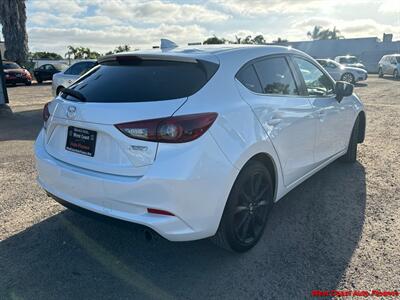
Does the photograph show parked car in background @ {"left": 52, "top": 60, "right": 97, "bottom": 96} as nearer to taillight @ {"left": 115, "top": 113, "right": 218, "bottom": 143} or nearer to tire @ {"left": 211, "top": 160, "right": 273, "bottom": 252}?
tire @ {"left": 211, "top": 160, "right": 273, "bottom": 252}

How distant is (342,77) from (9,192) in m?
21.2

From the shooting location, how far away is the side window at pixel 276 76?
334 centimetres

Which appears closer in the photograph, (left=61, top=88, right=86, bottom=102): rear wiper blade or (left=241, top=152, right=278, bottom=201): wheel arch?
(left=61, top=88, right=86, bottom=102): rear wiper blade

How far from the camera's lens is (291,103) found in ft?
11.7

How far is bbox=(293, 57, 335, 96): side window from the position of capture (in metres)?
4.04

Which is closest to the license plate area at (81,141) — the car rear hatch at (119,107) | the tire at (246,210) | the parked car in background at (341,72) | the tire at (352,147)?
the car rear hatch at (119,107)

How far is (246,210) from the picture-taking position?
3102 millimetres

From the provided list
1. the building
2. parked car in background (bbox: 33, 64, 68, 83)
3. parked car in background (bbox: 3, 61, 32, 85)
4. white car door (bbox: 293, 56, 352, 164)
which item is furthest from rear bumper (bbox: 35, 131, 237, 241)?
the building

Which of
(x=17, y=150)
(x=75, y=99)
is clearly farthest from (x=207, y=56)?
(x=17, y=150)

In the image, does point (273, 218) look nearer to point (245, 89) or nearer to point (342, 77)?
point (245, 89)

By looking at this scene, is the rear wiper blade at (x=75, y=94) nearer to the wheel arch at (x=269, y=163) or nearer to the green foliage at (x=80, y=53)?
the wheel arch at (x=269, y=163)

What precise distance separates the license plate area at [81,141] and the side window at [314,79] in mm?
2373

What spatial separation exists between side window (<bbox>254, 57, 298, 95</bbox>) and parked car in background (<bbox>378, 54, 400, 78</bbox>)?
1055 inches

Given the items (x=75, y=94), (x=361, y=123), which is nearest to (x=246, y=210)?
(x=75, y=94)
